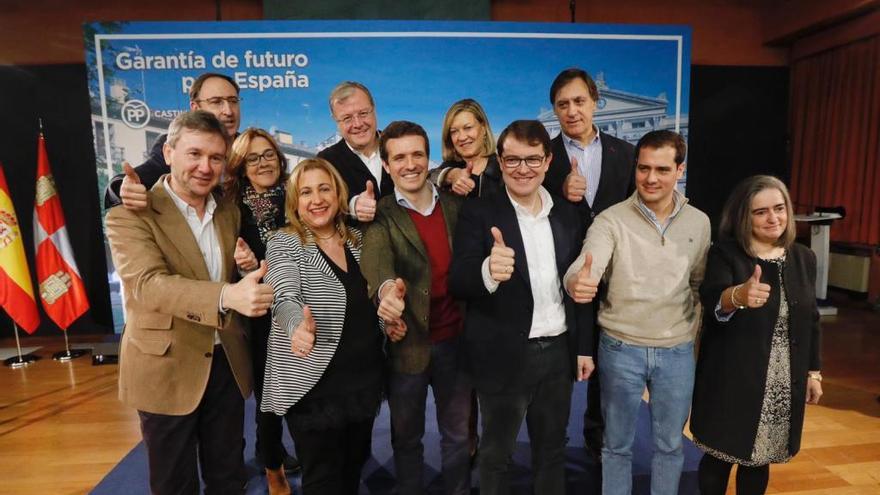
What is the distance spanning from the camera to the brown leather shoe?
236 centimetres

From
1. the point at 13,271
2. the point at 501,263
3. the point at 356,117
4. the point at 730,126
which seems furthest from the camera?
the point at 730,126

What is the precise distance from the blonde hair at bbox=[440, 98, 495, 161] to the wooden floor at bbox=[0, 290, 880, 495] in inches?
84.8

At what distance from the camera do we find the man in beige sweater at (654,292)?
174 cm

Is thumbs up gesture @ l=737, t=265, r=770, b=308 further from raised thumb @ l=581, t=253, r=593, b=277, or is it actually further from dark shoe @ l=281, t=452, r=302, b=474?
dark shoe @ l=281, t=452, r=302, b=474

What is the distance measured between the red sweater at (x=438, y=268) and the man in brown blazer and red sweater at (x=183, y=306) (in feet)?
2.13

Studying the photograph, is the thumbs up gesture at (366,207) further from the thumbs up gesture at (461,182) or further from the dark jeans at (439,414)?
the dark jeans at (439,414)

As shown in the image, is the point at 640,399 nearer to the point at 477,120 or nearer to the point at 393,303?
the point at 393,303

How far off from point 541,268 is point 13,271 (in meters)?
5.04

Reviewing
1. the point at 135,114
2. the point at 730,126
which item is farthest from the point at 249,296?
the point at 730,126

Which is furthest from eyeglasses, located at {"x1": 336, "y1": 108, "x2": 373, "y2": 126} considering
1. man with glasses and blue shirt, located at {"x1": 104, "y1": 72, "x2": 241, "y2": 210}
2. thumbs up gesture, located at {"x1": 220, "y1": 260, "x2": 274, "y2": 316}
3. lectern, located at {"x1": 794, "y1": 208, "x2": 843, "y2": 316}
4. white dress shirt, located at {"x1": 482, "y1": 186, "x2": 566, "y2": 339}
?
lectern, located at {"x1": 794, "y1": 208, "x2": 843, "y2": 316}

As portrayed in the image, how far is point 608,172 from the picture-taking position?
2.23 meters

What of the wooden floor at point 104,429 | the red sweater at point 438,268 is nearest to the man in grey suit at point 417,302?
the red sweater at point 438,268

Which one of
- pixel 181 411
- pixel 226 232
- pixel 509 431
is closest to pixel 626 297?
pixel 509 431

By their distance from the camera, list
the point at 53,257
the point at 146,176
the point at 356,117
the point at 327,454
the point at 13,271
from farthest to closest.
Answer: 1. the point at 53,257
2. the point at 13,271
3. the point at 356,117
4. the point at 146,176
5. the point at 327,454
